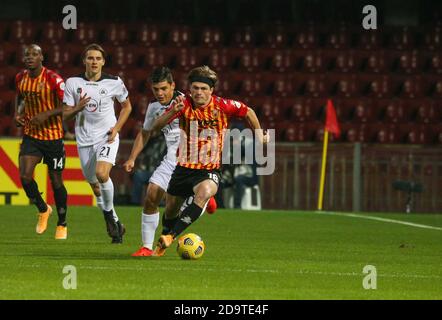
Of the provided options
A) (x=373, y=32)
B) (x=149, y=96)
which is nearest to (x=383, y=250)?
(x=149, y=96)

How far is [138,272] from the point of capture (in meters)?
9.83

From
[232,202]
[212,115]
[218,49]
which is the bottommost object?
[232,202]

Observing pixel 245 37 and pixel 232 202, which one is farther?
pixel 245 37

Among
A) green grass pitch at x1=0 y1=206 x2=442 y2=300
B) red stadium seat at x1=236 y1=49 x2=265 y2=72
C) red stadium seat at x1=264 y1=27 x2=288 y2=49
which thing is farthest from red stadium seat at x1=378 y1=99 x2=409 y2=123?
green grass pitch at x1=0 y1=206 x2=442 y2=300

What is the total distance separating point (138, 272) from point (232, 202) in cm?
1386

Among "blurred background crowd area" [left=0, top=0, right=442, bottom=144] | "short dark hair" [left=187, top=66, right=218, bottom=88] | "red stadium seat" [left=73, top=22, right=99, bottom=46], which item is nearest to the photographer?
"short dark hair" [left=187, top=66, right=218, bottom=88]

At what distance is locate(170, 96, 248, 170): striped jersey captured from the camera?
36.5ft

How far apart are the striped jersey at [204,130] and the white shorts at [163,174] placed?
0.64 metres

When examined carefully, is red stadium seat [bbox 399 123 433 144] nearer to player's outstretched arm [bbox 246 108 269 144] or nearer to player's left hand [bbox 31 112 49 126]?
player's left hand [bbox 31 112 49 126]

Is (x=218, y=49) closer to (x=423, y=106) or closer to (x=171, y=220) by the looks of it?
(x=423, y=106)

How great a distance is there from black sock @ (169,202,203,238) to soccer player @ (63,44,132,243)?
8.60 feet

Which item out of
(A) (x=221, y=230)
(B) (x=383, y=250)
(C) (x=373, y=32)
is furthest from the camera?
(C) (x=373, y=32)
